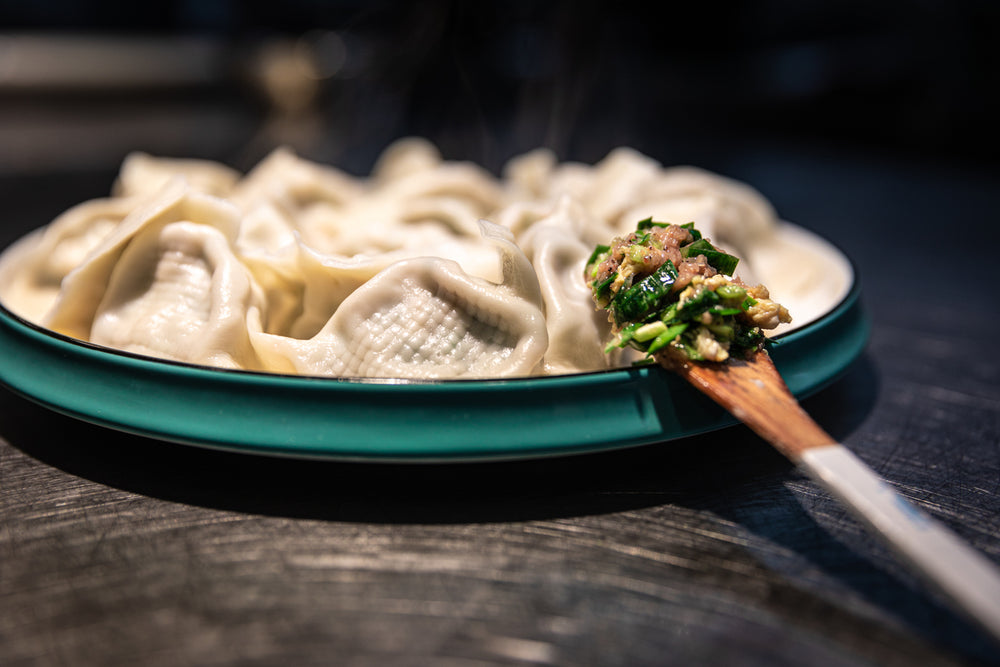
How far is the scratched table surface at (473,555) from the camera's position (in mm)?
902

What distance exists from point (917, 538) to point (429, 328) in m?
0.78

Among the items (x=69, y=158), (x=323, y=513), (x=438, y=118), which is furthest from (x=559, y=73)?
(x=323, y=513)

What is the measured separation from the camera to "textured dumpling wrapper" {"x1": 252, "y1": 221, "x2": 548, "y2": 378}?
1277 millimetres

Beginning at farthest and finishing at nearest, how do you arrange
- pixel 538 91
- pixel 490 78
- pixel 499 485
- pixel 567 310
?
pixel 490 78
pixel 538 91
pixel 567 310
pixel 499 485

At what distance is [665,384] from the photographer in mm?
1145

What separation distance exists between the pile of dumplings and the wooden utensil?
0.25m

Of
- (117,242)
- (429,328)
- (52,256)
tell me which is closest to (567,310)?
(429,328)

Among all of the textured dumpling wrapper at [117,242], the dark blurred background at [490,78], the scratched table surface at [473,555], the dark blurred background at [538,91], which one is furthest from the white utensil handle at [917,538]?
the dark blurred background at [490,78]

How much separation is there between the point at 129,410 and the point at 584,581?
0.71m

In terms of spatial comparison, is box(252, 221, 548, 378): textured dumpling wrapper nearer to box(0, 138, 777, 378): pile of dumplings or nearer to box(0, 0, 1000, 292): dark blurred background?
box(0, 138, 777, 378): pile of dumplings

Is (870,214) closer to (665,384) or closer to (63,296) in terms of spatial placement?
(665,384)

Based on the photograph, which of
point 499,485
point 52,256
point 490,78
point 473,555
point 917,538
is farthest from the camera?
point 490,78

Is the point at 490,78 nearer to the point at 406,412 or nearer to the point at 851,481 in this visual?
the point at 406,412

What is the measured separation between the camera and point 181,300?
1.44 m
